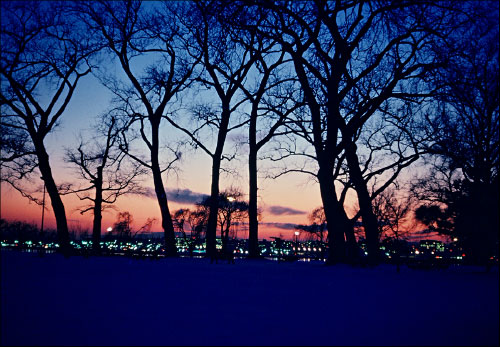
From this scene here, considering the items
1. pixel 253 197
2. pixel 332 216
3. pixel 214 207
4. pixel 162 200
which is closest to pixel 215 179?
pixel 214 207

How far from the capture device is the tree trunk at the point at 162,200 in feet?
71.7

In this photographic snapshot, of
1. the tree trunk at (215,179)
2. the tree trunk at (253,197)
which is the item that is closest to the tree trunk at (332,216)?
the tree trunk at (253,197)

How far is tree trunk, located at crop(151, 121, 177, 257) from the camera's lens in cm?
2184

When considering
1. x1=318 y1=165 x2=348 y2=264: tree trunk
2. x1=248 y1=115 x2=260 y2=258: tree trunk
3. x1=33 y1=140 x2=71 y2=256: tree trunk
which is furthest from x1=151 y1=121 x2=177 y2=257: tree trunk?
x1=318 y1=165 x2=348 y2=264: tree trunk

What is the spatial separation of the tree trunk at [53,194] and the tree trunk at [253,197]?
10422 millimetres

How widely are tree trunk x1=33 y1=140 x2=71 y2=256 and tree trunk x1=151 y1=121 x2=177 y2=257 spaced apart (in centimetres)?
542

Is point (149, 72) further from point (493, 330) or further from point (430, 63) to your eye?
point (493, 330)

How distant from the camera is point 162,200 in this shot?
22562 mm

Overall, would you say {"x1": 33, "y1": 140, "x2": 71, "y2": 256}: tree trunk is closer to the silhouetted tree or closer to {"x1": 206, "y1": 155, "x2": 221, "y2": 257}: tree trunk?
{"x1": 206, "y1": 155, "x2": 221, "y2": 257}: tree trunk

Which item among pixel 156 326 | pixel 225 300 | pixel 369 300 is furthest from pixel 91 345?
pixel 369 300

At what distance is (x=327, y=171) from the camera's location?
585 inches

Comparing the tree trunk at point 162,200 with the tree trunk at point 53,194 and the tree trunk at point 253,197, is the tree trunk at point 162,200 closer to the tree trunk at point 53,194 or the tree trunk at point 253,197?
the tree trunk at point 253,197

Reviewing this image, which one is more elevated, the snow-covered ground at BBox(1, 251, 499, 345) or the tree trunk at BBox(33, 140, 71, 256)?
the tree trunk at BBox(33, 140, 71, 256)

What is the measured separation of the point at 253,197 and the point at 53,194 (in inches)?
455
